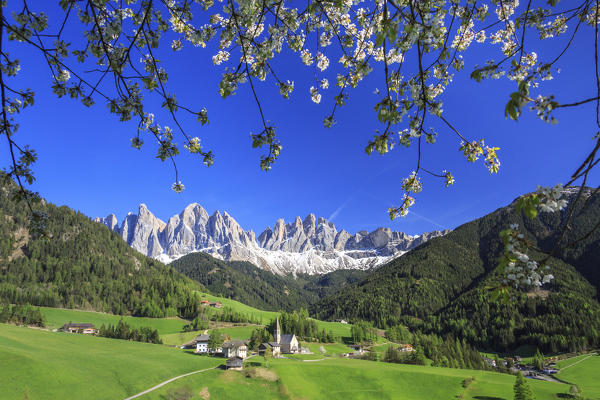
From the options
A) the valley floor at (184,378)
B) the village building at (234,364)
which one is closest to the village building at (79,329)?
the valley floor at (184,378)

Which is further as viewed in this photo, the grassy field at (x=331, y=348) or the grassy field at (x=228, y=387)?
the grassy field at (x=331, y=348)

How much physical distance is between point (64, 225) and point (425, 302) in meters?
194

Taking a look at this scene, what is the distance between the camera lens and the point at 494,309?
131 metres

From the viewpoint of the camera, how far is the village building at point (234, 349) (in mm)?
61750

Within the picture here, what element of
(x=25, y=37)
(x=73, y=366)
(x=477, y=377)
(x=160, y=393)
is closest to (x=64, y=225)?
(x=73, y=366)

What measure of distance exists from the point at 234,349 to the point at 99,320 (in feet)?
206

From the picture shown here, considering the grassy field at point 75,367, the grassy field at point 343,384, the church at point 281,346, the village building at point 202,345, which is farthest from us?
the church at point 281,346

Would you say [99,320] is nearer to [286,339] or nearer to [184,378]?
[286,339]

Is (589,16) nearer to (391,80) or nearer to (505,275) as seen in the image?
(391,80)

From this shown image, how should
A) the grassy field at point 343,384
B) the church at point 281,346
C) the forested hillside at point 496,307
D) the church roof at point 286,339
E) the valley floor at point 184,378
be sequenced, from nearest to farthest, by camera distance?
1. the valley floor at point 184,378
2. the grassy field at point 343,384
3. the church at point 281,346
4. the church roof at point 286,339
5. the forested hillside at point 496,307

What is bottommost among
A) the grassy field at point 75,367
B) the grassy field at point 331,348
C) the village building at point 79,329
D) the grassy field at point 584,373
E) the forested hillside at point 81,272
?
the grassy field at point 584,373

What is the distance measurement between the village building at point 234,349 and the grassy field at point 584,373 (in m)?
56.7

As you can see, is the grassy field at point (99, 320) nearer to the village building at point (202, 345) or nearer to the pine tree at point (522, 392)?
the village building at point (202, 345)

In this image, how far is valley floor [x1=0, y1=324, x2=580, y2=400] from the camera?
36.5m
